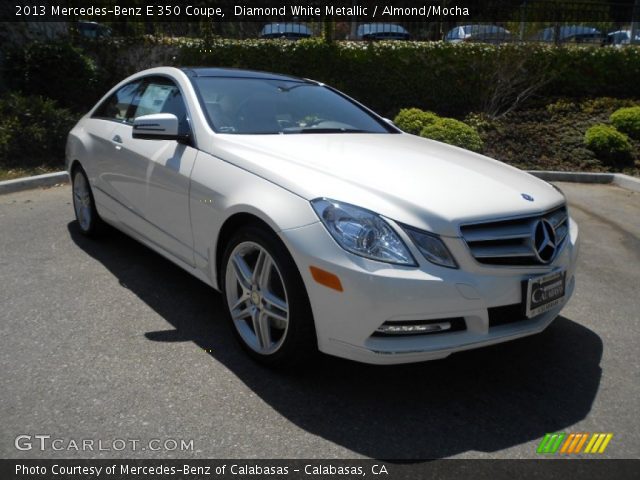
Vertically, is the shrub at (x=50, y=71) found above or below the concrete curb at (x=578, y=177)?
above

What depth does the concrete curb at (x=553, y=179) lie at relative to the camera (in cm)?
741

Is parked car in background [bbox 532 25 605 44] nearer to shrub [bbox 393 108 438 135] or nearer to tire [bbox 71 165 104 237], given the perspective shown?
shrub [bbox 393 108 438 135]

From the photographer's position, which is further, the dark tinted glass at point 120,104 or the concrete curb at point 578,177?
the concrete curb at point 578,177

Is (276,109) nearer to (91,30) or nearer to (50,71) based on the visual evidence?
(50,71)

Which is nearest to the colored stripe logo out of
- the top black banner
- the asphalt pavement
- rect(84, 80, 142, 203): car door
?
the asphalt pavement

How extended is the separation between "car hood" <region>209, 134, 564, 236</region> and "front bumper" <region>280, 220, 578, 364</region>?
0.19 metres

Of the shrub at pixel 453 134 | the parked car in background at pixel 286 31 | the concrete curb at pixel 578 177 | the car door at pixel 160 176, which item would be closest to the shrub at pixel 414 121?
the shrub at pixel 453 134

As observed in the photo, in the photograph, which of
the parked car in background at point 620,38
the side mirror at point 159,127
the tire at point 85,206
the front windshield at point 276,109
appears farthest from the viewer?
the parked car in background at point 620,38

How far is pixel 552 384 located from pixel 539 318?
378mm

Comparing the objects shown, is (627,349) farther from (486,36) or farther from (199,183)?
(486,36)

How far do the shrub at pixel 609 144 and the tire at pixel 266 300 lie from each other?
8.02 m

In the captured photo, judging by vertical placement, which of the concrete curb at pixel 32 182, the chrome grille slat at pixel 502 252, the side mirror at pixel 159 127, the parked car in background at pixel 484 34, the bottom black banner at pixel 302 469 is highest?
the parked car in background at pixel 484 34

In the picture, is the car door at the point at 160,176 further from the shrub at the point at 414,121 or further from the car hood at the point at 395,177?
the shrub at the point at 414,121

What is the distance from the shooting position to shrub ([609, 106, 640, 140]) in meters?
10.2
